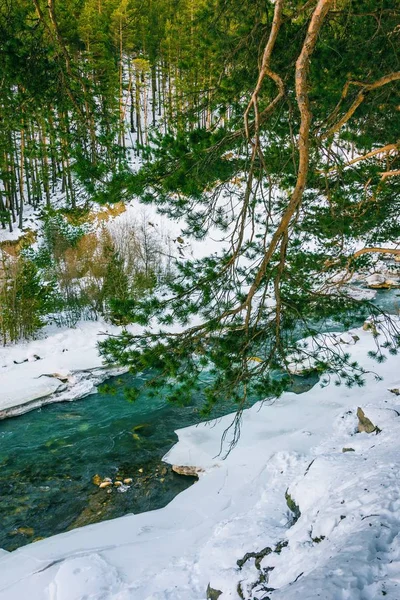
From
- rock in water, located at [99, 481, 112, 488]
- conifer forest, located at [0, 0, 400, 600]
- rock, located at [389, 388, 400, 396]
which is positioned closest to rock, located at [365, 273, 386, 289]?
rock, located at [389, 388, 400, 396]

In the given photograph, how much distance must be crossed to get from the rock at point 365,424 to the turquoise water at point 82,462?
315 centimetres

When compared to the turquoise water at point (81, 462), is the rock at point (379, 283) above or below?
above

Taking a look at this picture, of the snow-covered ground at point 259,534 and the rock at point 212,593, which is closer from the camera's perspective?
the snow-covered ground at point 259,534

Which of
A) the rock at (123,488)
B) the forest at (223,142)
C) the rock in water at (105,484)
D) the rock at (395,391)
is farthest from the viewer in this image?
the rock at (395,391)

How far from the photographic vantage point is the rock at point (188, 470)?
7.58m

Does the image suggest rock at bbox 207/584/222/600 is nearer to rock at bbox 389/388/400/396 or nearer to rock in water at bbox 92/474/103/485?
rock in water at bbox 92/474/103/485

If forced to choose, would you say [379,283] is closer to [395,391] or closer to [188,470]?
[395,391]

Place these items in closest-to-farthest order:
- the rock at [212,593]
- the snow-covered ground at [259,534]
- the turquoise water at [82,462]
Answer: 1. the snow-covered ground at [259,534]
2. the rock at [212,593]
3. the turquoise water at [82,462]

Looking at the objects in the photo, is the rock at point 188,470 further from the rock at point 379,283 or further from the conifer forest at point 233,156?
the rock at point 379,283

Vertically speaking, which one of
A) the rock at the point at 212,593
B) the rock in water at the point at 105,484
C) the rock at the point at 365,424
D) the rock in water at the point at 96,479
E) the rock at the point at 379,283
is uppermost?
the rock at the point at 212,593

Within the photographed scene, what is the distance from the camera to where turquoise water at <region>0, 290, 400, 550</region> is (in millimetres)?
6711

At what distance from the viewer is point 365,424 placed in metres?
7.19

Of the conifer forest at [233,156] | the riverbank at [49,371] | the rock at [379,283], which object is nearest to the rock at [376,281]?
the rock at [379,283]

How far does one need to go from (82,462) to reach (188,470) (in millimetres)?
2224
